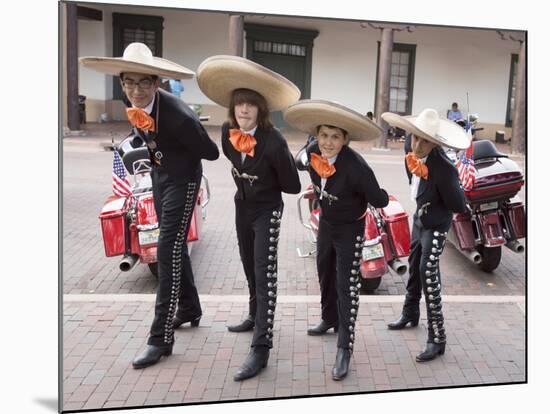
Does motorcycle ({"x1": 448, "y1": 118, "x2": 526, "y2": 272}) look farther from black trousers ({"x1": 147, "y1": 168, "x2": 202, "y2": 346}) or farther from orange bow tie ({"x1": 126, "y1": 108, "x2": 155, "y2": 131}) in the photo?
orange bow tie ({"x1": 126, "y1": 108, "x2": 155, "y2": 131})

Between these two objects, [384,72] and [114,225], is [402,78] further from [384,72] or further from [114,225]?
[114,225]

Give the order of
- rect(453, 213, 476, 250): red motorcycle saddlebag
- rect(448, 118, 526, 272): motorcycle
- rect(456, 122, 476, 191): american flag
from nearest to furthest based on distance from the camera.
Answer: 1. rect(456, 122, 476, 191): american flag
2. rect(448, 118, 526, 272): motorcycle
3. rect(453, 213, 476, 250): red motorcycle saddlebag

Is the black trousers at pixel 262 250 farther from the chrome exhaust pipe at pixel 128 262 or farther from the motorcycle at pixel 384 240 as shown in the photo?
the chrome exhaust pipe at pixel 128 262

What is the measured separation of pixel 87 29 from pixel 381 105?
1.65 m

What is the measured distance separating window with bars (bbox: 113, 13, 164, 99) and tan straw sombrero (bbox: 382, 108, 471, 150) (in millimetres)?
1279

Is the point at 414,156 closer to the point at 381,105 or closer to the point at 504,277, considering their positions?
the point at 381,105

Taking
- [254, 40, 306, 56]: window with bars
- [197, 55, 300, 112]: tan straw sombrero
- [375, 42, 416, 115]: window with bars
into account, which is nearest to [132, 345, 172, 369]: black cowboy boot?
[197, 55, 300, 112]: tan straw sombrero

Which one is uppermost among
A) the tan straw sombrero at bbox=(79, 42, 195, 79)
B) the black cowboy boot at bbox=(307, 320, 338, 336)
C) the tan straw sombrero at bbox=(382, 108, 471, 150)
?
the tan straw sombrero at bbox=(79, 42, 195, 79)

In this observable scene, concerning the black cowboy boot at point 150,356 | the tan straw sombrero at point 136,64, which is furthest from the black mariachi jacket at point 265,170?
the black cowboy boot at point 150,356

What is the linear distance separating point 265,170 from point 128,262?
37.5 inches

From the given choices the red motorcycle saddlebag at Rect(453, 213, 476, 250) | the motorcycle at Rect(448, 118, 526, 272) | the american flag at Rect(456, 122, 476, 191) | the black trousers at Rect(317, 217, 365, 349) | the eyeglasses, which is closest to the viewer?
the eyeglasses

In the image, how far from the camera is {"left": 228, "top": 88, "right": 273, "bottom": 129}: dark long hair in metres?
2.92

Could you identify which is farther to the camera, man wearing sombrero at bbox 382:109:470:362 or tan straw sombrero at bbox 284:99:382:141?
man wearing sombrero at bbox 382:109:470:362

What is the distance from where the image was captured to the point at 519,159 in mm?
3650
